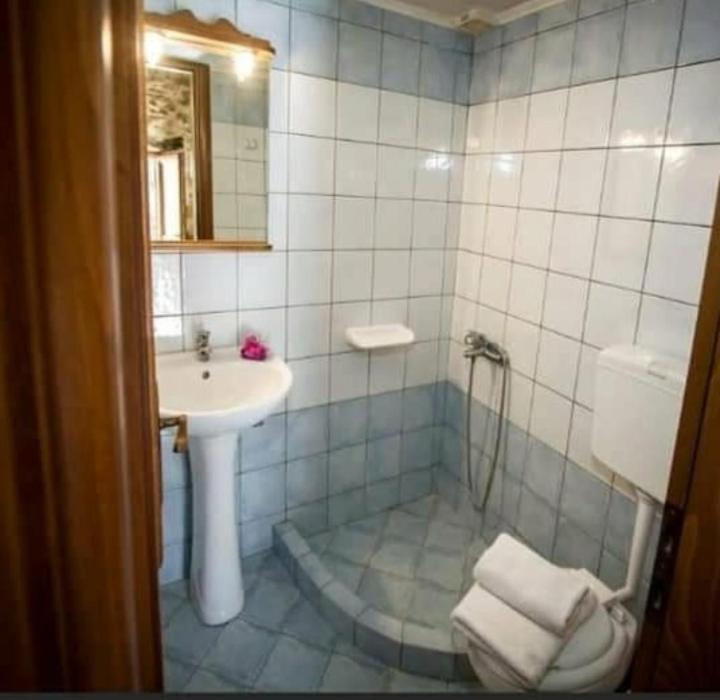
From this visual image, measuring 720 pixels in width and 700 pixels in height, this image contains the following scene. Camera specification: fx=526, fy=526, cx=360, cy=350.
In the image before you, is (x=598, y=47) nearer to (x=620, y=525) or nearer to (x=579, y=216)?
(x=579, y=216)

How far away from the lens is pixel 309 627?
73.1 inches

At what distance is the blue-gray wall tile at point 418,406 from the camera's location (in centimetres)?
241

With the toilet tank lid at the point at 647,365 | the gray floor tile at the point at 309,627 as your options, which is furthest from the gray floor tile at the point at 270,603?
the toilet tank lid at the point at 647,365

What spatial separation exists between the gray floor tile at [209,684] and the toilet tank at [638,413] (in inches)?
51.9

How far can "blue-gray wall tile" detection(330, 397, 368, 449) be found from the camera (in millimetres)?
2236

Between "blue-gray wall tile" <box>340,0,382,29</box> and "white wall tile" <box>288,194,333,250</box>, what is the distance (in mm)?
620

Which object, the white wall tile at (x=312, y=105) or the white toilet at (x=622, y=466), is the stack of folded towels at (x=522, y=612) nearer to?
the white toilet at (x=622, y=466)

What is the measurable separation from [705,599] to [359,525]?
6.25ft

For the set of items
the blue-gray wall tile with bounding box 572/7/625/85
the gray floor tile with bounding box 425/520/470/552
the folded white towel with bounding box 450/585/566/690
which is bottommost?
the gray floor tile with bounding box 425/520/470/552

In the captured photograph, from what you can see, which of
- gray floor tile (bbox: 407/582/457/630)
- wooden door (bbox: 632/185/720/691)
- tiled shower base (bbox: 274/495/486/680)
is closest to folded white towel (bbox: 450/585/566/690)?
tiled shower base (bbox: 274/495/486/680)

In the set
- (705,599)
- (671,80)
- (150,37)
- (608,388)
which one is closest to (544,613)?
(608,388)

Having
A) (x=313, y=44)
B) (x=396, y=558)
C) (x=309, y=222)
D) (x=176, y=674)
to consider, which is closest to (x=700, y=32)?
(x=313, y=44)

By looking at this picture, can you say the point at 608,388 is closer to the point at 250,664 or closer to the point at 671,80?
the point at 671,80

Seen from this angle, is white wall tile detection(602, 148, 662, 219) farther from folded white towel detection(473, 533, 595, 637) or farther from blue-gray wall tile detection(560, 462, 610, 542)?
folded white towel detection(473, 533, 595, 637)
